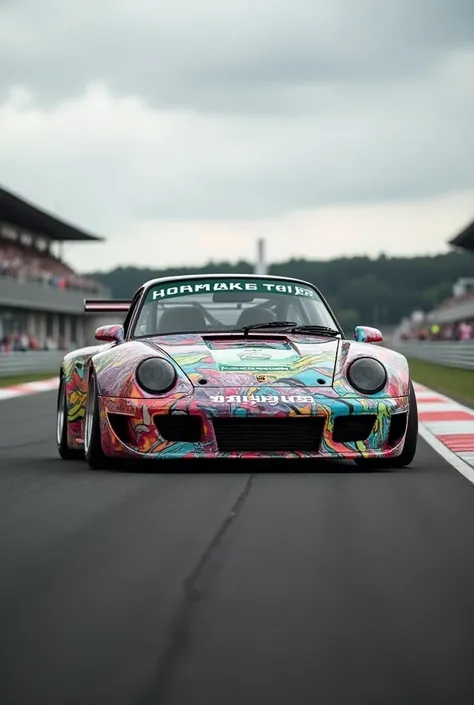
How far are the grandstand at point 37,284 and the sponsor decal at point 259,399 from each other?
121 ft

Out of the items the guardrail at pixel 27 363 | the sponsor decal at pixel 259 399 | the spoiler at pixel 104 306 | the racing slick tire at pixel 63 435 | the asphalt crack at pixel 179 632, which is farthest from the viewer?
the guardrail at pixel 27 363

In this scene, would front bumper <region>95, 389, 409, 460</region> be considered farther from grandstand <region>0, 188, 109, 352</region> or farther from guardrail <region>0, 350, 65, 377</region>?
grandstand <region>0, 188, 109, 352</region>

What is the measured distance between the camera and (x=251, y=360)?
731 centimetres

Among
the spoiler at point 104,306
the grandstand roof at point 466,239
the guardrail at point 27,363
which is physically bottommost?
the guardrail at point 27,363

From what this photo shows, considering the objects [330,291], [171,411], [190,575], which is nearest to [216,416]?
[171,411]

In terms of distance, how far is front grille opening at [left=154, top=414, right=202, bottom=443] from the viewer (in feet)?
23.3

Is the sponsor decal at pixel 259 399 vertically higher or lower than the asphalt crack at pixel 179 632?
higher

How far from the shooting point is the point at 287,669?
3023mm

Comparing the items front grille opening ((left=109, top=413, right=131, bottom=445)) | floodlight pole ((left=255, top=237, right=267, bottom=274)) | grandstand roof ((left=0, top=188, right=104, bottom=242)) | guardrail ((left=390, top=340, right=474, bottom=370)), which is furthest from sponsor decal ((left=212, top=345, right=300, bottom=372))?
floodlight pole ((left=255, top=237, right=267, bottom=274))

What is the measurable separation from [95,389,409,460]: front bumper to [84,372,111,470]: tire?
17 centimetres

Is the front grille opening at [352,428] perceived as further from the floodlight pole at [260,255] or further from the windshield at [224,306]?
the floodlight pole at [260,255]

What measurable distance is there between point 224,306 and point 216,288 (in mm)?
234

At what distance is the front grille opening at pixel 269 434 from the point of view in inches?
279

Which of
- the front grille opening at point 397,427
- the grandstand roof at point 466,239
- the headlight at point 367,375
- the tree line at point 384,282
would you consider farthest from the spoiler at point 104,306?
the tree line at point 384,282
